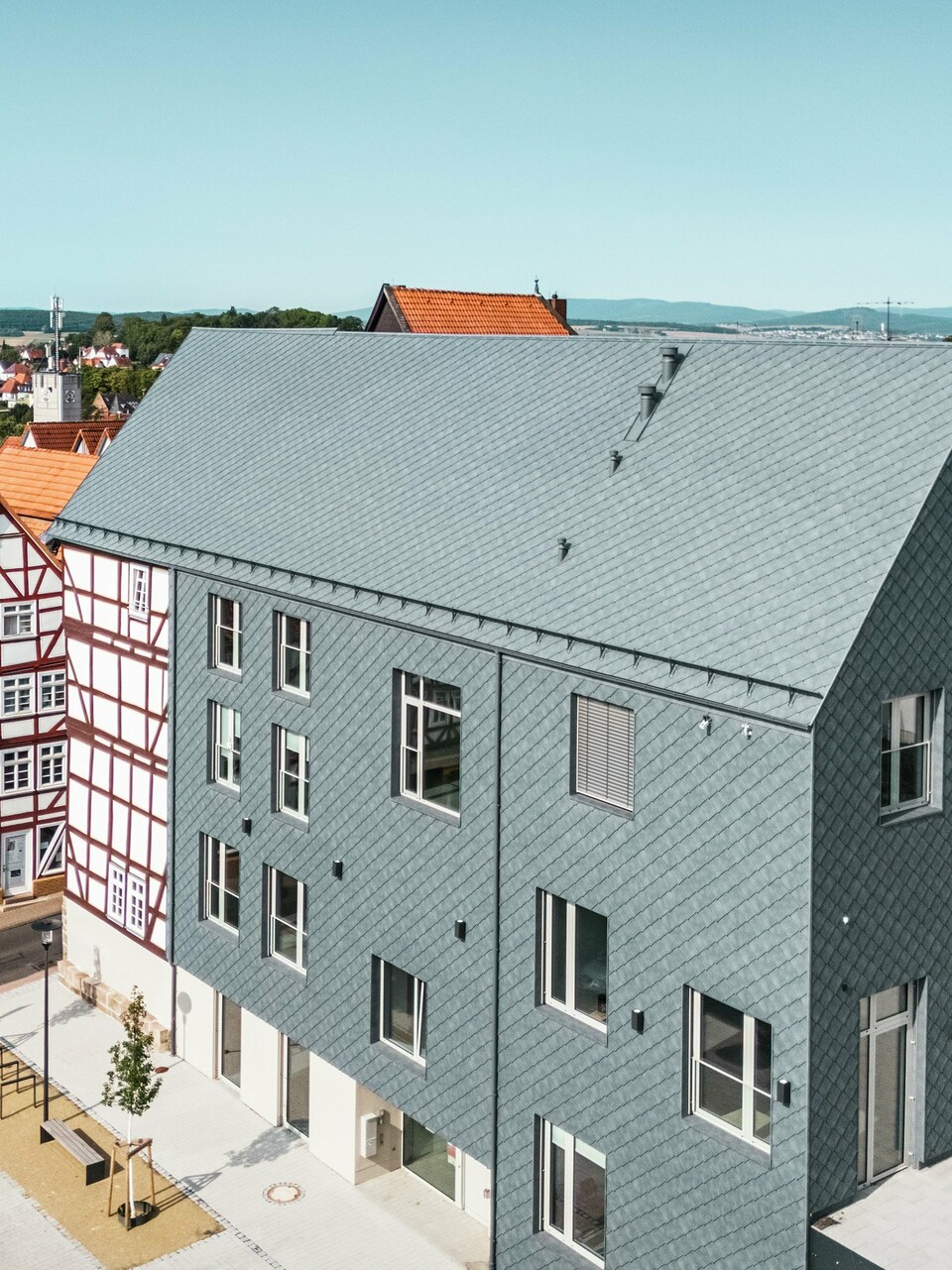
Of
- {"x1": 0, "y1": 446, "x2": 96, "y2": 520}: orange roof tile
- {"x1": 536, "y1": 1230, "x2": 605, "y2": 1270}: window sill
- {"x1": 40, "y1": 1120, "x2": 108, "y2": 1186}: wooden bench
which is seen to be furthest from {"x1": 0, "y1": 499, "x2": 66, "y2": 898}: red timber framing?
{"x1": 536, "y1": 1230, "x2": 605, "y2": 1270}: window sill

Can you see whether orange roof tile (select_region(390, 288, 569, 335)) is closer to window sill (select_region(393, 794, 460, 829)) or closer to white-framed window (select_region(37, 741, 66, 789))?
white-framed window (select_region(37, 741, 66, 789))

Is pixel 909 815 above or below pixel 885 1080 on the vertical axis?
above

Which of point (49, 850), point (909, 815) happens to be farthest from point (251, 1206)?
point (49, 850)

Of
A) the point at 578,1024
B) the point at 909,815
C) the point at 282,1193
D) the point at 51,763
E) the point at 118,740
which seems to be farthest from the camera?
the point at 51,763

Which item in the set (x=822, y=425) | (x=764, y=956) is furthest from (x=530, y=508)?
(x=764, y=956)

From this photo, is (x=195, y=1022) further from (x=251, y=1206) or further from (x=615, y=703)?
(x=615, y=703)

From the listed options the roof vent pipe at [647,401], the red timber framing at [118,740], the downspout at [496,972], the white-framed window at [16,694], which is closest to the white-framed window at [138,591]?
the red timber framing at [118,740]

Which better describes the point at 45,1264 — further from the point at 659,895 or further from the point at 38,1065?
the point at 659,895
